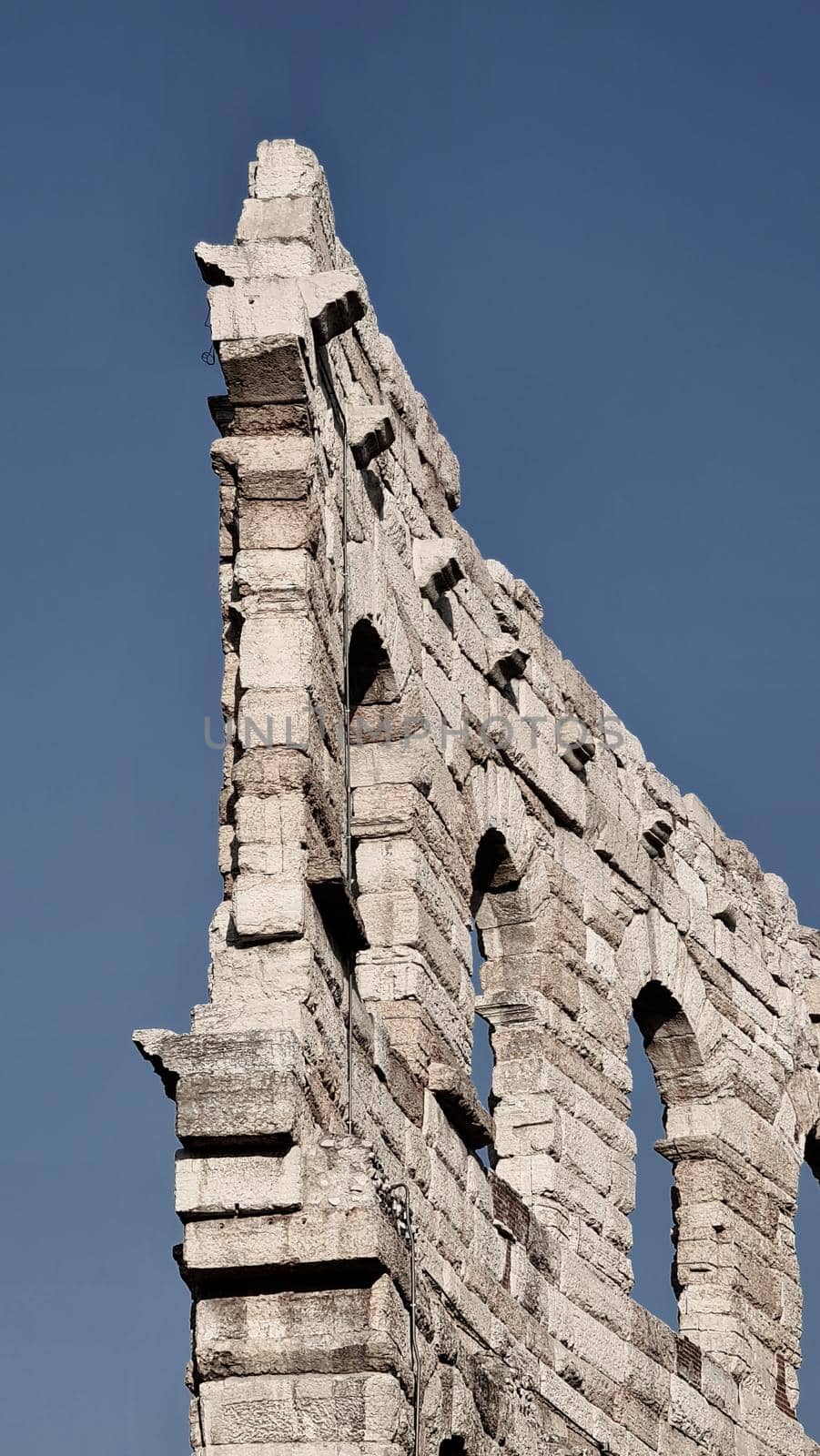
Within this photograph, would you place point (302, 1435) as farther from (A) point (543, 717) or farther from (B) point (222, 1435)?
(A) point (543, 717)

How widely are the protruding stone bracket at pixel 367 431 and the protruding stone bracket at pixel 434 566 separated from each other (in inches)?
33.6

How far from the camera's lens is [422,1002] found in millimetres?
12117

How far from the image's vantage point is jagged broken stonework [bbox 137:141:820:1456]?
9945mm

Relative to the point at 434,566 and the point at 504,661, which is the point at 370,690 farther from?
the point at 504,661

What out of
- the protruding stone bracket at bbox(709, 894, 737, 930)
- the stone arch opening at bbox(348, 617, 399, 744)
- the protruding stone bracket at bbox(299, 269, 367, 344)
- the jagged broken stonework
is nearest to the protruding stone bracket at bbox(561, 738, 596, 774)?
the jagged broken stonework

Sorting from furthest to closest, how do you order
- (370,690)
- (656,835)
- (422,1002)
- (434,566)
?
(656,835) → (434,566) → (370,690) → (422,1002)

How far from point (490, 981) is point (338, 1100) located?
3.70 meters

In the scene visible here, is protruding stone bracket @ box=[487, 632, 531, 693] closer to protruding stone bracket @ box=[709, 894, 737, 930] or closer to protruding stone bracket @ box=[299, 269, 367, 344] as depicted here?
protruding stone bracket @ box=[299, 269, 367, 344]

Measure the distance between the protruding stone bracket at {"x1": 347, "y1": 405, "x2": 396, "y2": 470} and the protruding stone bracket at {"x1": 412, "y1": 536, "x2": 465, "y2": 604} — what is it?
2.80 ft

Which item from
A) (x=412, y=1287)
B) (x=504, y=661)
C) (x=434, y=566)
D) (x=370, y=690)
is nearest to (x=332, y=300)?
(x=370, y=690)

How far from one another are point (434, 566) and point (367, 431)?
1.20 metres

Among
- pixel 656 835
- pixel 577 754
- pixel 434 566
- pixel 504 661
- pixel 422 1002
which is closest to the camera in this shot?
pixel 422 1002

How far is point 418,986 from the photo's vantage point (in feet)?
39.7

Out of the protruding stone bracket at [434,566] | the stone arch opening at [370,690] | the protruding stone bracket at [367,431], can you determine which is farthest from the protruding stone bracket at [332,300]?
the protruding stone bracket at [434,566]
